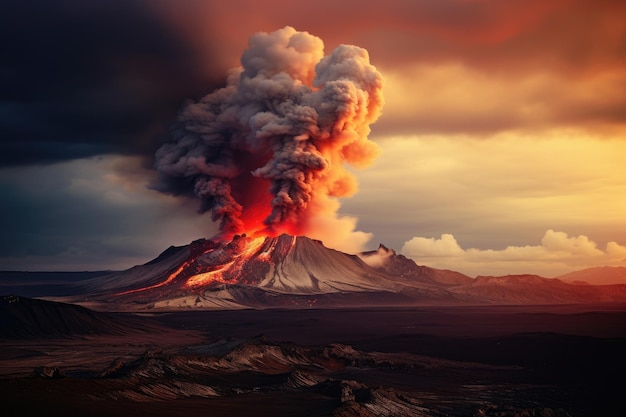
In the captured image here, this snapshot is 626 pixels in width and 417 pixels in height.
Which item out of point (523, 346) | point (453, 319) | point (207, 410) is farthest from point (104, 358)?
point (453, 319)

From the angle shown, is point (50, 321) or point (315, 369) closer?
point (315, 369)

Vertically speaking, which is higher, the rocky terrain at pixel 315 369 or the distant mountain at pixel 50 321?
the distant mountain at pixel 50 321

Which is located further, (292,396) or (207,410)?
(292,396)

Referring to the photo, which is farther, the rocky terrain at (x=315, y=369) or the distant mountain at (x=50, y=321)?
the distant mountain at (x=50, y=321)

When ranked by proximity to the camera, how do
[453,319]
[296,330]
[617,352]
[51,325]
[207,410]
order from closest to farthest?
[207,410]
[617,352]
[51,325]
[296,330]
[453,319]

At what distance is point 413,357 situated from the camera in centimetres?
10281

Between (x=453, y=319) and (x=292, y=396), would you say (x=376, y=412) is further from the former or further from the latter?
(x=453, y=319)

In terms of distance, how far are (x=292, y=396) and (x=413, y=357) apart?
39.9 m

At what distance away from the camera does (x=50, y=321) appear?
134 meters

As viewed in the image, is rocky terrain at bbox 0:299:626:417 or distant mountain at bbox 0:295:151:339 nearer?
rocky terrain at bbox 0:299:626:417

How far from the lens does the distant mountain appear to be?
5074 inches

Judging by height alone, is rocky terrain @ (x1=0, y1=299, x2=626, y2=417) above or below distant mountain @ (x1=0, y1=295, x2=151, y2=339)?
below

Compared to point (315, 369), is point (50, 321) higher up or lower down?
higher up

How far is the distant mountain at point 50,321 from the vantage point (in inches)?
5074
